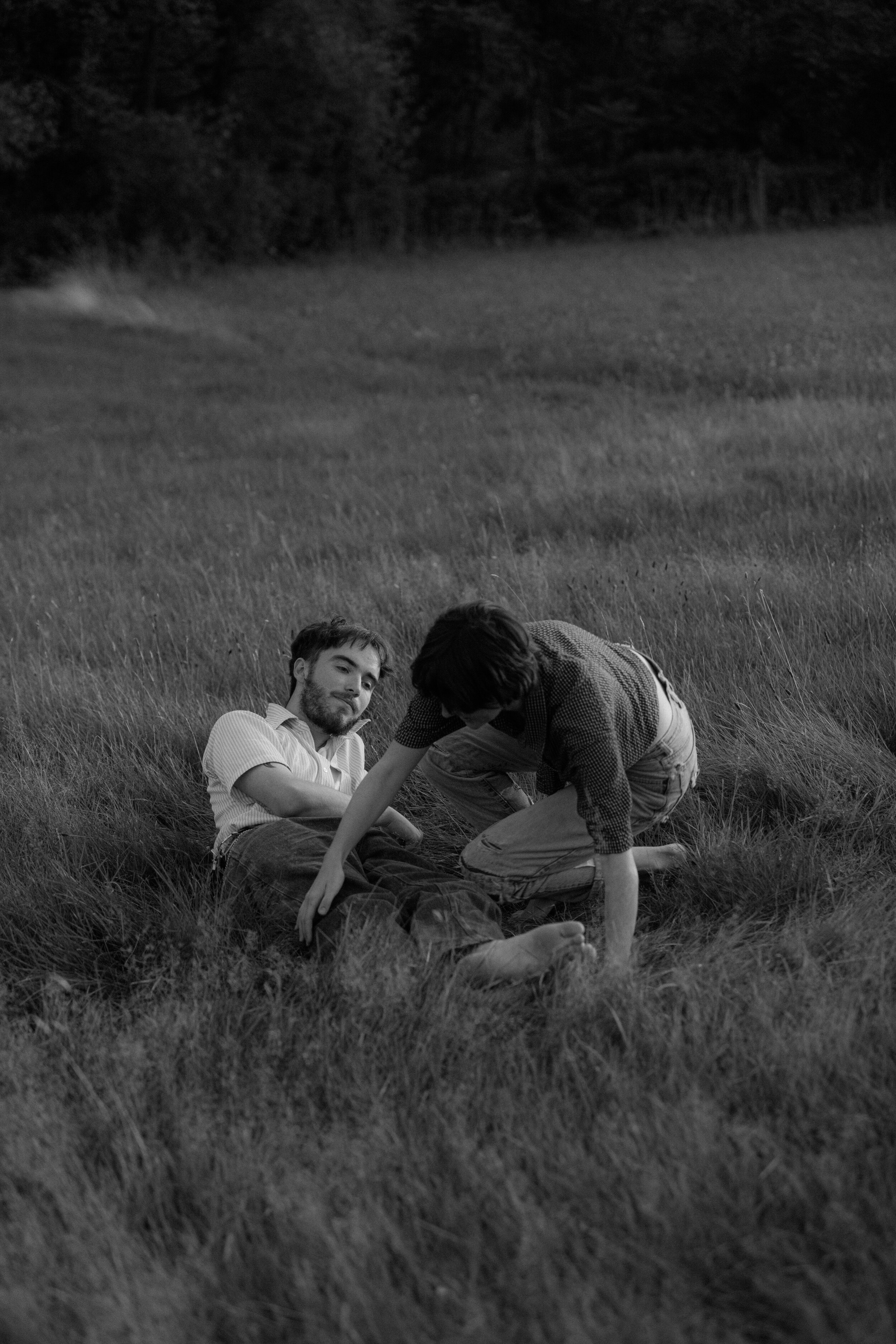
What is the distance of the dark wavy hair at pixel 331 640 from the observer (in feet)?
→ 13.0

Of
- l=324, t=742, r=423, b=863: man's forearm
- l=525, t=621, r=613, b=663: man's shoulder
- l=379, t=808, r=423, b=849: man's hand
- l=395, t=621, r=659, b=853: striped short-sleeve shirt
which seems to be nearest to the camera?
l=395, t=621, r=659, b=853: striped short-sleeve shirt

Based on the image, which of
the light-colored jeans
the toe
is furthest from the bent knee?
the toe

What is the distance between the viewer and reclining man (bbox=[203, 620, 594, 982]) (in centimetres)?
317

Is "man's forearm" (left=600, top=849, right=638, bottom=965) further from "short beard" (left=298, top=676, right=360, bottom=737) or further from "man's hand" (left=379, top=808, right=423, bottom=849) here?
"short beard" (left=298, top=676, right=360, bottom=737)

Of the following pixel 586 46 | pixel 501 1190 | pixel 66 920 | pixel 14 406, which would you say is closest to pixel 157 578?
pixel 66 920

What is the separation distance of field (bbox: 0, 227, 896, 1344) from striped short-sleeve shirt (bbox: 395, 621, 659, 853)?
0.39 metres

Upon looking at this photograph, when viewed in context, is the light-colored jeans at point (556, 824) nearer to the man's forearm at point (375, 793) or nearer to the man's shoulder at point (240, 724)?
the man's forearm at point (375, 793)

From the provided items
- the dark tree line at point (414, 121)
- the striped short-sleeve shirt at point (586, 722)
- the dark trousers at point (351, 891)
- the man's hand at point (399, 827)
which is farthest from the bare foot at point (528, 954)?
the dark tree line at point (414, 121)

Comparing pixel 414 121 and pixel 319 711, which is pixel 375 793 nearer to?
pixel 319 711

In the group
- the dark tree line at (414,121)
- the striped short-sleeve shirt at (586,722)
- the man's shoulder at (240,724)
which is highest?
the dark tree line at (414,121)

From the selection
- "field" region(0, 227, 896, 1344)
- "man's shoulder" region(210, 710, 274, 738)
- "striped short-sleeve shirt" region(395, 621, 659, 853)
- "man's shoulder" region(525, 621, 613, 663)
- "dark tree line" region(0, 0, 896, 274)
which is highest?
"dark tree line" region(0, 0, 896, 274)

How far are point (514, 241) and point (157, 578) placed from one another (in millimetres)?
25848

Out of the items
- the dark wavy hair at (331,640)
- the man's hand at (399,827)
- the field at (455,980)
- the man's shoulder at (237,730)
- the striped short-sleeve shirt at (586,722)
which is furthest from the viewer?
the dark wavy hair at (331,640)

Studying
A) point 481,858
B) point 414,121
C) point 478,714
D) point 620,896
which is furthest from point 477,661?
point 414,121
